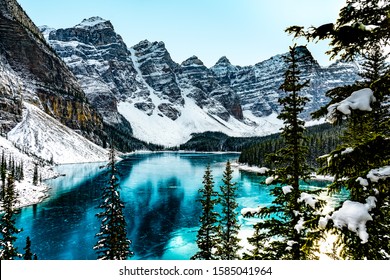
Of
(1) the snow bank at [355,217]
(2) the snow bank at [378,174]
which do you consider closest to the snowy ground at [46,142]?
(1) the snow bank at [355,217]

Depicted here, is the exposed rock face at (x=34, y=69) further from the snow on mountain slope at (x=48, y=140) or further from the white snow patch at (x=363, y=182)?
the white snow patch at (x=363, y=182)

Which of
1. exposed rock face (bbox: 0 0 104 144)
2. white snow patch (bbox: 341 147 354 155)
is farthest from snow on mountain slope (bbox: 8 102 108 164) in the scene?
white snow patch (bbox: 341 147 354 155)

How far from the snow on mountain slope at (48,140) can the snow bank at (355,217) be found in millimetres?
134928

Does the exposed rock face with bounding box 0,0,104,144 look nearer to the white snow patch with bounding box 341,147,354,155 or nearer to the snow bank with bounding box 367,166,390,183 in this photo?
the white snow patch with bounding box 341,147,354,155

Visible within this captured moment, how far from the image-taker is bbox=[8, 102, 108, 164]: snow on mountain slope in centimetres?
13012

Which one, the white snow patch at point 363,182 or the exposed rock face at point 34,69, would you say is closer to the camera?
the white snow patch at point 363,182

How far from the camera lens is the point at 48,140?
→ 139125 mm

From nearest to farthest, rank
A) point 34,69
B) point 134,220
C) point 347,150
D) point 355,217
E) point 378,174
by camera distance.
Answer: point 355,217 → point 378,174 → point 347,150 → point 134,220 → point 34,69

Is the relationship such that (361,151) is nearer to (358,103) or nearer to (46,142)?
(358,103)

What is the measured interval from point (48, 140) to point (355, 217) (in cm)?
15384

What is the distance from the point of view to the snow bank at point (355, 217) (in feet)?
11.0

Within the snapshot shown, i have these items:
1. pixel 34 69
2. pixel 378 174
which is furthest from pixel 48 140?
pixel 378 174

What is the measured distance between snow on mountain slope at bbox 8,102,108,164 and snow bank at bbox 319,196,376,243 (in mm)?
134928

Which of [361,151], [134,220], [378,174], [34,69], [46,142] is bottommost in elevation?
[134,220]
